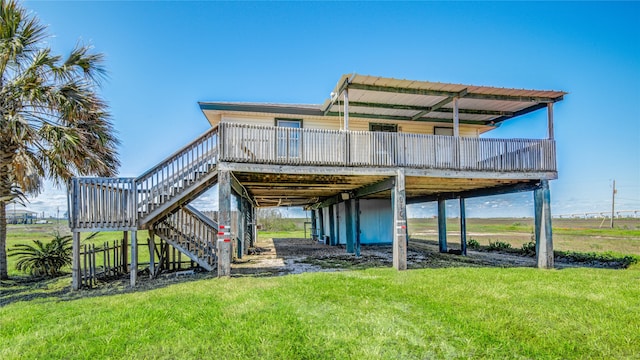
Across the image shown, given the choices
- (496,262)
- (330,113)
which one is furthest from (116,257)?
(496,262)

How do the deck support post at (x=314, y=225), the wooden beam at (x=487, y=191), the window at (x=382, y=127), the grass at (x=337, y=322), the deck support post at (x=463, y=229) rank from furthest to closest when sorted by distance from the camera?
the deck support post at (x=314, y=225) → the deck support post at (x=463, y=229) → the window at (x=382, y=127) → the wooden beam at (x=487, y=191) → the grass at (x=337, y=322)

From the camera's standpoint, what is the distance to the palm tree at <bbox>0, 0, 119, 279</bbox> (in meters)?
8.93

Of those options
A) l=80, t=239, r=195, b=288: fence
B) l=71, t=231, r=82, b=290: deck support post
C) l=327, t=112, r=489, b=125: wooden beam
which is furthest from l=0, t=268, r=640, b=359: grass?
l=327, t=112, r=489, b=125: wooden beam

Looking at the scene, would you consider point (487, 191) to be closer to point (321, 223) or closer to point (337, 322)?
point (337, 322)

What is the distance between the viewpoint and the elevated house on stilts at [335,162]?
9.12 meters

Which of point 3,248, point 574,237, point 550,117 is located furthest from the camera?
point 574,237

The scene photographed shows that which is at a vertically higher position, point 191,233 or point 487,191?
point 487,191

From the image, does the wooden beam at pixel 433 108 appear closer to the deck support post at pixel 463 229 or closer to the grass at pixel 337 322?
the deck support post at pixel 463 229

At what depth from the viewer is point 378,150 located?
10336 millimetres

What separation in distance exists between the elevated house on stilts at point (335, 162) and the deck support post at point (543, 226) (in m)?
0.03

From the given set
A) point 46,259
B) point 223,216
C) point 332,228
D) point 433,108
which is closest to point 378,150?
point 433,108

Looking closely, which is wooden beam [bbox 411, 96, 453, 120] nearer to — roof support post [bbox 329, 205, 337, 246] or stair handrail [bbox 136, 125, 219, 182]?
stair handrail [bbox 136, 125, 219, 182]

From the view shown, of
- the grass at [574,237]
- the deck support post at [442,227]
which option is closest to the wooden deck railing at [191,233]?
the deck support post at [442,227]

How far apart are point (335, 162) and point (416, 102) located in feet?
13.6
